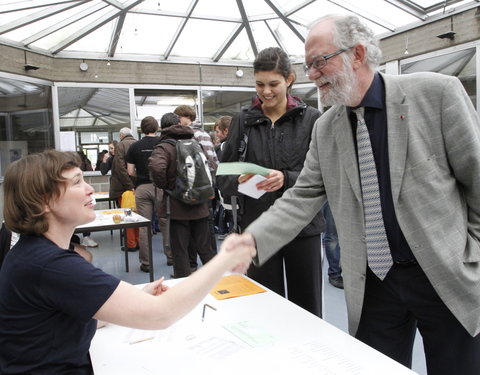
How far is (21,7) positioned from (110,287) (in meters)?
6.01

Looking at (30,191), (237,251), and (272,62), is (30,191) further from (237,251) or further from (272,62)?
(272,62)

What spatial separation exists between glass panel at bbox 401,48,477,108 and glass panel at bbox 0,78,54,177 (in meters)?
6.26

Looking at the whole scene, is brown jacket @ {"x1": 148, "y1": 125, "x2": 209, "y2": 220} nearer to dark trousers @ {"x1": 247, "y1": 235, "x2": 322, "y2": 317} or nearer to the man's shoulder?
dark trousers @ {"x1": 247, "y1": 235, "x2": 322, "y2": 317}

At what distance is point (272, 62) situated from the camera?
212cm

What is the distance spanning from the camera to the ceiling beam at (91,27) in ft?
21.5

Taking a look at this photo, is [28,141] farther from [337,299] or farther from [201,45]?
[337,299]

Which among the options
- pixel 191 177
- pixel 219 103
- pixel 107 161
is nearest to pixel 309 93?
pixel 219 103

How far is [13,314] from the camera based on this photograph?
3.97 feet

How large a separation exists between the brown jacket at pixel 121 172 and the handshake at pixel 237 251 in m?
4.47

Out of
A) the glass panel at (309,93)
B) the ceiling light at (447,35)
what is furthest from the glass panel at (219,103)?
the ceiling light at (447,35)

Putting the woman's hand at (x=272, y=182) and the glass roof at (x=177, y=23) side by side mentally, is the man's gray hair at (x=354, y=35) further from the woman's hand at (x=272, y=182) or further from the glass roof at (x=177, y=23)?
the glass roof at (x=177, y=23)

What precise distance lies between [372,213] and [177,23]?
6818 mm

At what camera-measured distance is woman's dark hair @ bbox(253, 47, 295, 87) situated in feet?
6.95

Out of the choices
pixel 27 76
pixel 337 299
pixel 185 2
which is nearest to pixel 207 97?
pixel 185 2
